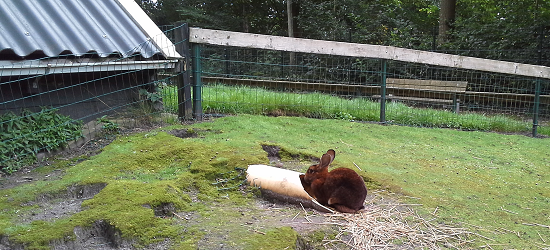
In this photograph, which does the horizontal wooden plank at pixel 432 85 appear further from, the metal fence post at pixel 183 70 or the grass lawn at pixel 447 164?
the metal fence post at pixel 183 70

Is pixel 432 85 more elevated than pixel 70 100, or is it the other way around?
pixel 70 100

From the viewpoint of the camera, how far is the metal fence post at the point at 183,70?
18.9 ft

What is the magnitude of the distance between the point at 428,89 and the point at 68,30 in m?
8.64

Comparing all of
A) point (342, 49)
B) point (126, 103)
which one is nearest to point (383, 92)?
point (342, 49)

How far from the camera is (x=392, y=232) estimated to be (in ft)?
9.51

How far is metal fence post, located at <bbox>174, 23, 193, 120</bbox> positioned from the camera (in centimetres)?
577

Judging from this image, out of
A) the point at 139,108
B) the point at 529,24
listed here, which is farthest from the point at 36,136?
the point at 529,24

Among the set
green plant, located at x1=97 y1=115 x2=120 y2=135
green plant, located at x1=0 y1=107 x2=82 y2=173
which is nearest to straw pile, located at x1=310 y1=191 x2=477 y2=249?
green plant, located at x1=0 y1=107 x2=82 y2=173

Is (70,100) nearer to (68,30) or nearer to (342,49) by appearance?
(68,30)

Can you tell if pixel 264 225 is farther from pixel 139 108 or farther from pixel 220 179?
pixel 139 108

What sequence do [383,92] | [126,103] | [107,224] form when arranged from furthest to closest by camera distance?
[383,92] → [126,103] → [107,224]

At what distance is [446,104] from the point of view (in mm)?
11641

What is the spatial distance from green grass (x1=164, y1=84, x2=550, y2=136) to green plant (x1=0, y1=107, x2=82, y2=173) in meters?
2.69

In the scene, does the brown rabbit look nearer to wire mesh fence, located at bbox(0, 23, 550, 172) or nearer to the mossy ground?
the mossy ground
